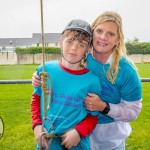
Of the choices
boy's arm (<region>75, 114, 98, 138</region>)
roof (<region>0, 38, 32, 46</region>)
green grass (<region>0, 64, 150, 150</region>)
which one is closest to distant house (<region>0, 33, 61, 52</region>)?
roof (<region>0, 38, 32, 46</region>)

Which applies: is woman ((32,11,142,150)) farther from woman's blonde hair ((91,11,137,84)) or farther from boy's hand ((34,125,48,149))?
boy's hand ((34,125,48,149))

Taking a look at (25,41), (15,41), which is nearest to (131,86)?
(25,41)

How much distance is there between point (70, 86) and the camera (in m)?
2.08

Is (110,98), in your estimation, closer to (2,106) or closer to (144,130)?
(144,130)

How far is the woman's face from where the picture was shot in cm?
226

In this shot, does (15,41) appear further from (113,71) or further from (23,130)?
(113,71)

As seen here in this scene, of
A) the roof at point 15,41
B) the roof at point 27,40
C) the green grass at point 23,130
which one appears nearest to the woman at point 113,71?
the green grass at point 23,130

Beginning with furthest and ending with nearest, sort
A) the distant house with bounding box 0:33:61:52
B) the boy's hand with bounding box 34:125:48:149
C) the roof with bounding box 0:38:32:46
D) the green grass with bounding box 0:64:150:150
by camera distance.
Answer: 1. the roof with bounding box 0:38:32:46
2. the distant house with bounding box 0:33:61:52
3. the green grass with bounding box 0:64:150:150
4. the boy's hand with bounding box 34:125:48:149

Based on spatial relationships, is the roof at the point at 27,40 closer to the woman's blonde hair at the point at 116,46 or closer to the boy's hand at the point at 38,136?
the woman's blonde hair at the point at 116,46

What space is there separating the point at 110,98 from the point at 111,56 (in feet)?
0.87

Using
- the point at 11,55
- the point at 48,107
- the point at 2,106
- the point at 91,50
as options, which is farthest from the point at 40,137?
the point at 11,55

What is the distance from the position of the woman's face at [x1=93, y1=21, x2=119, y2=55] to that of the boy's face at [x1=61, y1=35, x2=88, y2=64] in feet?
0.60

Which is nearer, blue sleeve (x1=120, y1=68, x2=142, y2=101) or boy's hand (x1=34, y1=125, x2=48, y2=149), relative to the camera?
boy's hand (x1=34, y1=125, x2=48, y2=149)

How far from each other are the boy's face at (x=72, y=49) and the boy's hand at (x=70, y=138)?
393 mm
